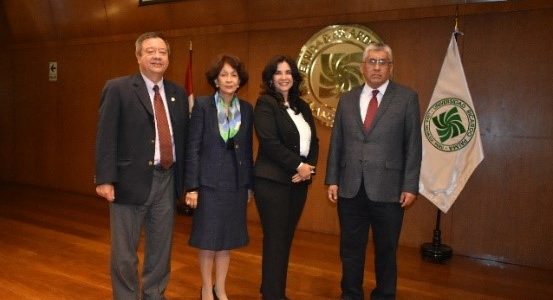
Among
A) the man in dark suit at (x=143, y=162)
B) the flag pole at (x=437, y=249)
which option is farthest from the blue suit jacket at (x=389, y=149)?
the flag pole at (x=437, y=249)

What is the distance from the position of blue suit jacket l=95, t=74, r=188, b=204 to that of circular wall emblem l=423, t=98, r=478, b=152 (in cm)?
229

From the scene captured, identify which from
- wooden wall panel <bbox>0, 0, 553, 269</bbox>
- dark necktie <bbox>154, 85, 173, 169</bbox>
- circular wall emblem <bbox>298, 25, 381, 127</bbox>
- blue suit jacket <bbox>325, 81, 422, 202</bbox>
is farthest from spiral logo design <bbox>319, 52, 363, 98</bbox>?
dark necktie <bbox>154, 85, 173, 169</bbox>

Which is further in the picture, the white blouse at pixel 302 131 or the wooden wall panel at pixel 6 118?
the wooden wall panel at pixel 6 118

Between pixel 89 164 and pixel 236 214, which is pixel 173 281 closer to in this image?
pixel 236 214

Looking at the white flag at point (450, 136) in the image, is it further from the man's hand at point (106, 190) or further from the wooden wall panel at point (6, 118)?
the wooden wall panel at point (6, 118)

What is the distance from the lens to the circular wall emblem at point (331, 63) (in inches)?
168

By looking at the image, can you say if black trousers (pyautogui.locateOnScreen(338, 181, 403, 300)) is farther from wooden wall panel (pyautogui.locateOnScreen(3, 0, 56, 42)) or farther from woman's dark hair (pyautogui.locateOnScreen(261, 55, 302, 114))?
wooden wall panel (pyautogui.locateOnScreen(3, 0, 56, 42))

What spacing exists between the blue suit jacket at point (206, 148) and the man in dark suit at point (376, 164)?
1.98 feet

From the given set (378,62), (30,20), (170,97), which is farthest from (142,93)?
(30,20)

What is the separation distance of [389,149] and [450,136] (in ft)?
4.39

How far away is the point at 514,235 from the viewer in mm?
3742

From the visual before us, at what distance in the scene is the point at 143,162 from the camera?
2400 mm

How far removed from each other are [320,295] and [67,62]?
5360 millimetres

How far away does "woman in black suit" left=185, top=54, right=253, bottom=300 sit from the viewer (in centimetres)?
250
